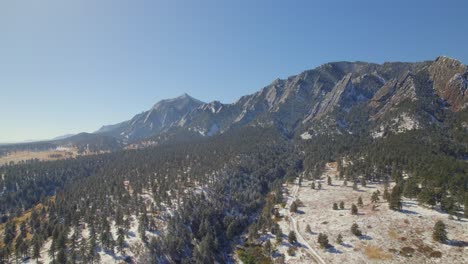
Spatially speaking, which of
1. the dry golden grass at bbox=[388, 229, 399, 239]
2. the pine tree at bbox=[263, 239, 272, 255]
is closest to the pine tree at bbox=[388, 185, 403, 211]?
the dry golden grass at bbox=[388, 229, 399, 239]

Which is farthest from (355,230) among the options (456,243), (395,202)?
(456,243)

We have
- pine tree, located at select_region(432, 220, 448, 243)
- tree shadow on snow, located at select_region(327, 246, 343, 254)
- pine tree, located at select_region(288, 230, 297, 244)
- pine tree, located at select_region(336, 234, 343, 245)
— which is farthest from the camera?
pine tree, located at select_region(288, 230, 297, 244)

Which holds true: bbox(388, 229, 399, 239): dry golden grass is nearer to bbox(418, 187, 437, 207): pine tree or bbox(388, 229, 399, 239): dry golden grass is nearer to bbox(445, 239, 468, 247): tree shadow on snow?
bbox(445, 239, 468, 247): tree shadow on snow

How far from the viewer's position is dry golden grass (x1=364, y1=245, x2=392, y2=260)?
76.1m

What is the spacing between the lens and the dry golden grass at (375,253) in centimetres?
7612

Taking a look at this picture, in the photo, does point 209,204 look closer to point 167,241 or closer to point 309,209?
point 167,241

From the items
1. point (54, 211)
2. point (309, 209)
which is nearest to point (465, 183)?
point (309, 209)

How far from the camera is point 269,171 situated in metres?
185

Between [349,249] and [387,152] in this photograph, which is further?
[387,152]

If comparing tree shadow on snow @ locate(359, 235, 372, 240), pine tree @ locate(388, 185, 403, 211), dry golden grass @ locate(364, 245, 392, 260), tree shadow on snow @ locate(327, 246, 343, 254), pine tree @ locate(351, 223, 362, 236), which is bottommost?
tree shadow on snow @ locate(327, 246, 343, 254)

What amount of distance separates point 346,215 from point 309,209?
1835 cm

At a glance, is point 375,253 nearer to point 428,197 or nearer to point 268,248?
point 268,248

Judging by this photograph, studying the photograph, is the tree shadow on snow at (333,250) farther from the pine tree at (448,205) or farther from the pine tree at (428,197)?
the pine tree at (428,197)

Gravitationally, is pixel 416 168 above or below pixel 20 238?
above
